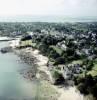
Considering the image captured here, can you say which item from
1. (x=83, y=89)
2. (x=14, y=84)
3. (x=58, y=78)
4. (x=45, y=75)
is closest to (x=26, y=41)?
(x=45, y=75)

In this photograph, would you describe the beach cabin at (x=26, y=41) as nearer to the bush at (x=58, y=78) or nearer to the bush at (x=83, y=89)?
the bush at (x=58, y=78)

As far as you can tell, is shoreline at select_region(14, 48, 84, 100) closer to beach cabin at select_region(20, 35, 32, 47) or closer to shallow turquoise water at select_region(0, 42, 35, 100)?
shallow turquoise water at select_region(0, 42, 35, 100)

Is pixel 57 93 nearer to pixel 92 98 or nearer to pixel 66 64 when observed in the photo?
pixel 92 98

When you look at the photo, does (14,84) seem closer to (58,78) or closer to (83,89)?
(58,78)

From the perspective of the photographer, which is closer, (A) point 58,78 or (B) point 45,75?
(A) point 58,78

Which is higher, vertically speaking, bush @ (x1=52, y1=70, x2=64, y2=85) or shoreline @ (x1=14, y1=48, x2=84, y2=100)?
bush @ (x1=52, y1=70, x2=64, y2=85)

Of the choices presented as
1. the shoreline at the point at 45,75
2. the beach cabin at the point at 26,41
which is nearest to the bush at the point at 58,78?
the shoreline at the point at 45,75

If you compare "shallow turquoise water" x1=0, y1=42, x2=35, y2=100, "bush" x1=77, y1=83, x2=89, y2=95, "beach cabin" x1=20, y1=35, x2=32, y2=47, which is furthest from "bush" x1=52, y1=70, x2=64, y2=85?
"beach cabin" x1=20, y1=35, x2=32, y2=47

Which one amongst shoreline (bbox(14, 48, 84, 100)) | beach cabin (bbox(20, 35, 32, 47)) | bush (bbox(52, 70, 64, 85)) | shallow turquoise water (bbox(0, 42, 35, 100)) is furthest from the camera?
beach cabin (bbox(20, 35, 32, 47))
